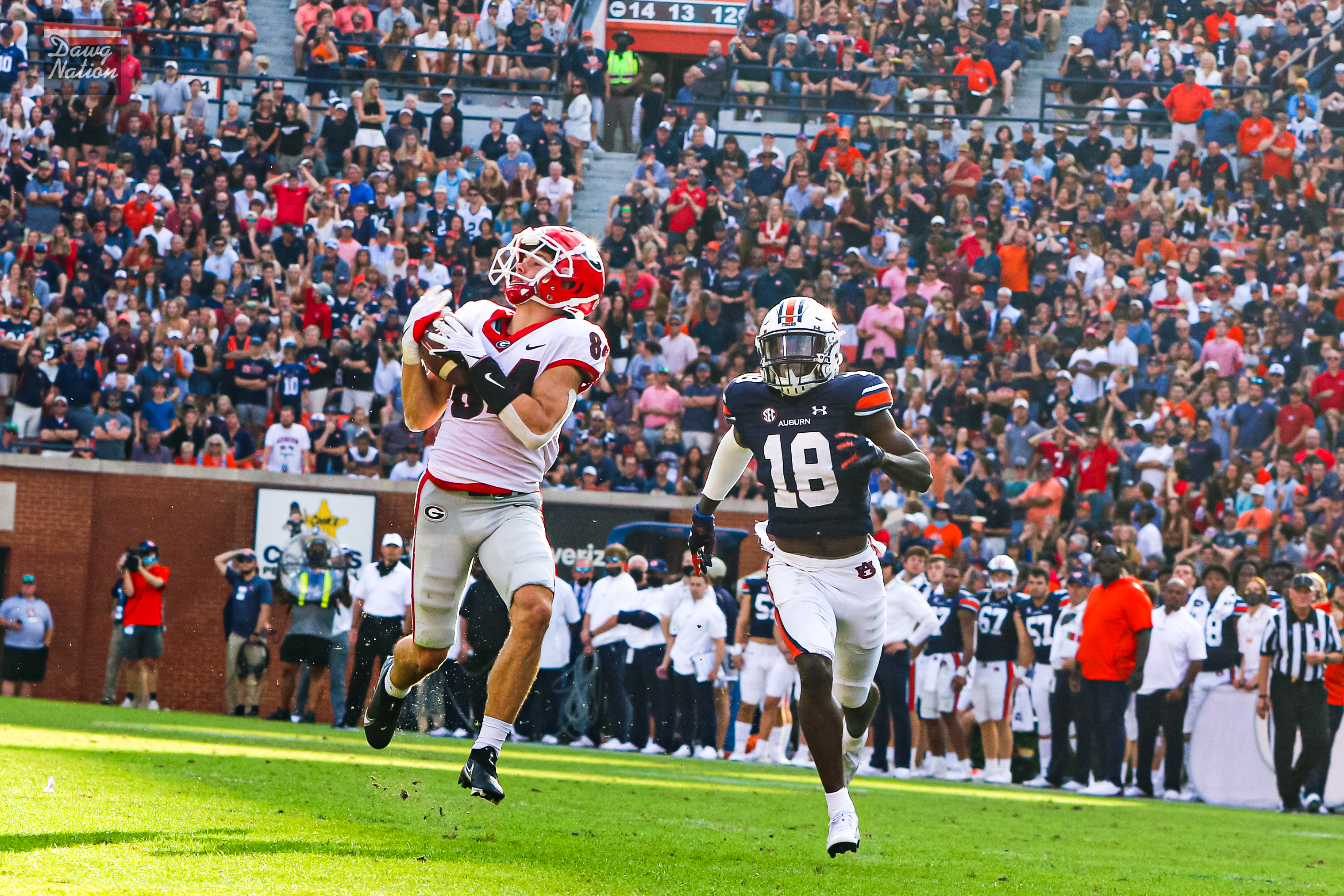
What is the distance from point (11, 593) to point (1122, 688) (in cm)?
1280

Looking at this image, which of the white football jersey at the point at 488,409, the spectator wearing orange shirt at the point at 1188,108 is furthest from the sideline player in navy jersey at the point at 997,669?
the spectator wearing orange shirt at the point at 1188,108

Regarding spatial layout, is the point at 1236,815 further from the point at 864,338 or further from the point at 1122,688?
the point at 864,338

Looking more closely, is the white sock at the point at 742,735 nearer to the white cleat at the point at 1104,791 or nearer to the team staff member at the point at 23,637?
the white cleat at the point at 1104,791

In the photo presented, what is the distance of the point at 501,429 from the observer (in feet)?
22.3

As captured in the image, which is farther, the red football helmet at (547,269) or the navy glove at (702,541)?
the navy glove at (702,541)

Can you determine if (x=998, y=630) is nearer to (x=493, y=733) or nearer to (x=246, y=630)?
(x=246, y=630)

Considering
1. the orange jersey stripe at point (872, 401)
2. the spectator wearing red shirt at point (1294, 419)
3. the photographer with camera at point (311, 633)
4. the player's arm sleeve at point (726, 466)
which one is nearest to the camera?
the orange jersey stripe at point (872, 401)

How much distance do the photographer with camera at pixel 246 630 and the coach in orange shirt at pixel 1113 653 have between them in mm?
9012

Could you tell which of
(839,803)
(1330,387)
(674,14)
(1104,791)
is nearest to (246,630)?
(1104,791)

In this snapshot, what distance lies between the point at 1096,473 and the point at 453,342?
1248 centimetres

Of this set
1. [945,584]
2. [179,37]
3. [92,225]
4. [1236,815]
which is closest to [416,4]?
[179,37]

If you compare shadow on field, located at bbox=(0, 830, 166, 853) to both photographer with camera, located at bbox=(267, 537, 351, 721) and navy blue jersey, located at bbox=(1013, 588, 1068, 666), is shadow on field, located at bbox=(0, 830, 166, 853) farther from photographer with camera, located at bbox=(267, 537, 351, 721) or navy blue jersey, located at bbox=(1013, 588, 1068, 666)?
photographer with camera, located at bbox=(267, 537, 351, 721)

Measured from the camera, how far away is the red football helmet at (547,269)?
6.77m

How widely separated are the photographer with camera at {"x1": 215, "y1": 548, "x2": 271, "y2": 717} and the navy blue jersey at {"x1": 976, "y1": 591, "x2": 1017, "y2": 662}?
795cm
